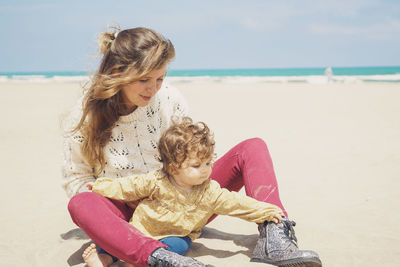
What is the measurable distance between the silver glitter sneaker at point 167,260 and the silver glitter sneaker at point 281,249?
45 cm

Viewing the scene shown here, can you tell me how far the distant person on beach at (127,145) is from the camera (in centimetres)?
221

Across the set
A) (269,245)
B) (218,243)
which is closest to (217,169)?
(218,243)

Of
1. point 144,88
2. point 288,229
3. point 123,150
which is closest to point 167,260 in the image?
point 288,229

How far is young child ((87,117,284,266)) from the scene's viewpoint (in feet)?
7.45

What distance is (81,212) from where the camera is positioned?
7.15 feet

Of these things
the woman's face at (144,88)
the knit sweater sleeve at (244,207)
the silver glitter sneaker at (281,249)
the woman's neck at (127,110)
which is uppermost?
the woman's face at (144,88)

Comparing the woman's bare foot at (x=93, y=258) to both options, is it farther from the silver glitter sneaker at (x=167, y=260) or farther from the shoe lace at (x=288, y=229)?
the shoe lace at (x=288, y=229)

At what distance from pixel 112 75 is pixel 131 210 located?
0.88 meters

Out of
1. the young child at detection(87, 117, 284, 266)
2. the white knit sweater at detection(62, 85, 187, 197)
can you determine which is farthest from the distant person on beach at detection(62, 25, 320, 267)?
the young child at detection(87, 117, 284, 266)

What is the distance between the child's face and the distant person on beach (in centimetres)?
36

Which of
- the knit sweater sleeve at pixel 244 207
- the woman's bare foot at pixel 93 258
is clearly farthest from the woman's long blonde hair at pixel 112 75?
the knit sweater sleeve at pixel 244 207

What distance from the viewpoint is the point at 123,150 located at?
268cm

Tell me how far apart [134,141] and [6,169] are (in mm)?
2869

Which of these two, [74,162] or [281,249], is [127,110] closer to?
[74,162]
